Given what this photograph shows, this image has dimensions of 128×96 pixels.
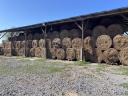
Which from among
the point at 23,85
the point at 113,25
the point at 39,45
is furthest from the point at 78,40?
the point at 23,85

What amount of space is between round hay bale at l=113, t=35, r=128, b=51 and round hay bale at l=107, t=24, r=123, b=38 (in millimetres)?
394

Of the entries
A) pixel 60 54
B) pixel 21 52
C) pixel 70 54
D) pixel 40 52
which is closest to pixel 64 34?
pixel 60 54

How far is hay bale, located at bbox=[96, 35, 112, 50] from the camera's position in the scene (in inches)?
551

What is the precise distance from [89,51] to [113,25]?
253 cm

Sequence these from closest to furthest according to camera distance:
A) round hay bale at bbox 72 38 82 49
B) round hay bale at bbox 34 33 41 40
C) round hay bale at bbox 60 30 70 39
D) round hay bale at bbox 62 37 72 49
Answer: round hay bale at bbox 72 38 82 49 < round hay bale at bbox 62 37 72 49 < round hay bale at bbox 60 30 70 39 < round hay bale at bbox 34 33 41 40

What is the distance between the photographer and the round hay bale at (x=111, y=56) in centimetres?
1348

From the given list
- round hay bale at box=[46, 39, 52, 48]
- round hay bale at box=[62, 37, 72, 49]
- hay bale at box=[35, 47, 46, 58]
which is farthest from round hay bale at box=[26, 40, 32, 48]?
round hay bale at box=[62, 37, 72, 49]

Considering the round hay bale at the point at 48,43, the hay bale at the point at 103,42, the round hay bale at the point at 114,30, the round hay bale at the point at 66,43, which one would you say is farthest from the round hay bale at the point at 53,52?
the round hay bale at the point at 114,30

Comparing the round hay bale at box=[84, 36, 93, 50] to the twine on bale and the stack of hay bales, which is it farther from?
the stack of hay bales

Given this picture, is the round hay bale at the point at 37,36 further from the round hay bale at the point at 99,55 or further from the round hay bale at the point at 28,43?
the round hay bale at the point at 99,55

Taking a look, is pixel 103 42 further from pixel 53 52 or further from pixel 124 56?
pixel 53 52

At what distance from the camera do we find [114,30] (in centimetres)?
1395

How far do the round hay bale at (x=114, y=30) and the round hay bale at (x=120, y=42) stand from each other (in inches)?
15.5

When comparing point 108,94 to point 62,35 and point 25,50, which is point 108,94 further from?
point 25,50
